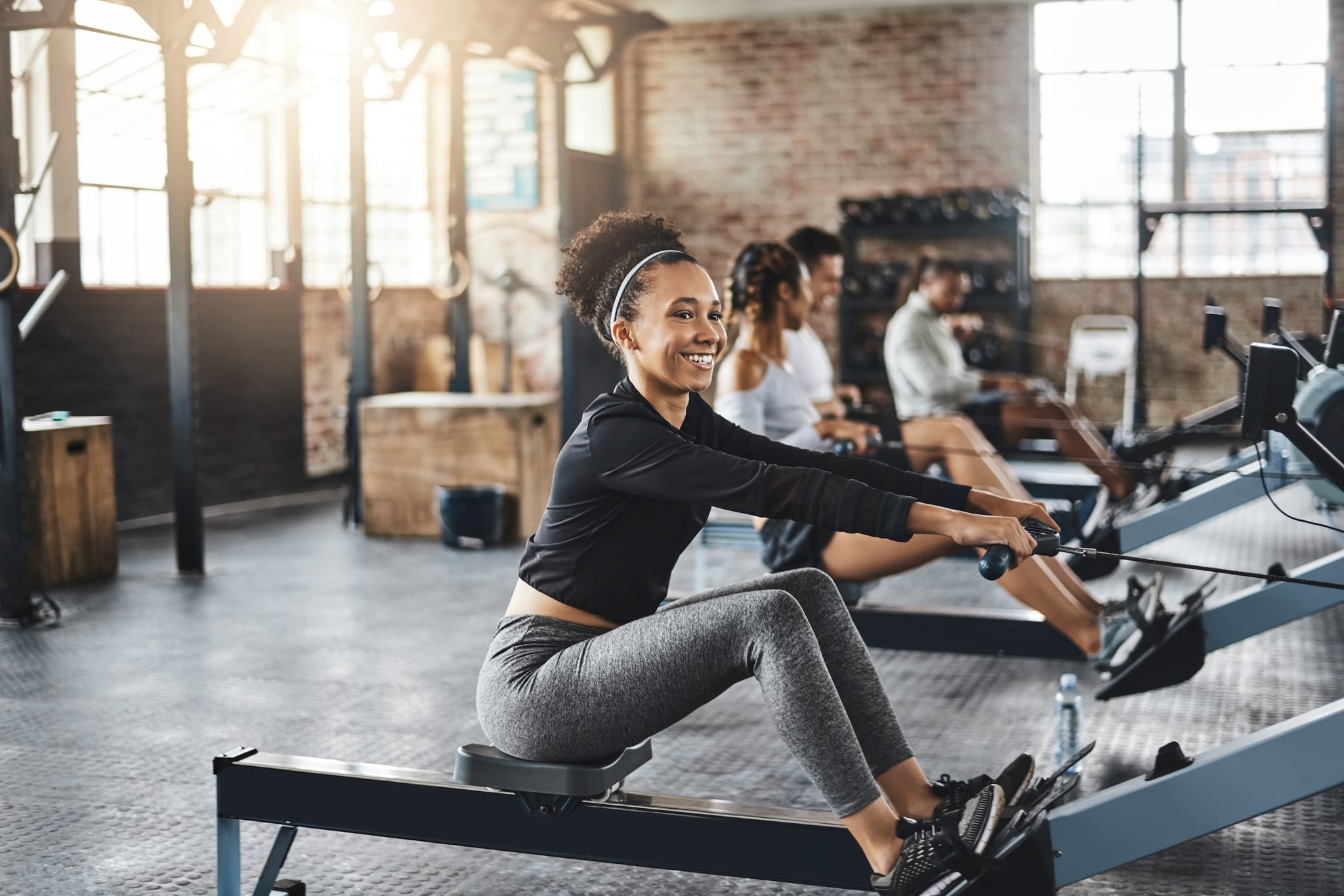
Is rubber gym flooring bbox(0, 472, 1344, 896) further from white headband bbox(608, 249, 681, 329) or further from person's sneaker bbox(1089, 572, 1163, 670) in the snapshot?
white headband bbox(608, 249, 681, 329)

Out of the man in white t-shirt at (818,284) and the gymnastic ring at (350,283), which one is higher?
the gymnastic ring at (350,283)

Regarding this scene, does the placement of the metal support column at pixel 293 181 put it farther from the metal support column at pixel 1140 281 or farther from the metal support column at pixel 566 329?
→ the metal support column at pixel 1140 281

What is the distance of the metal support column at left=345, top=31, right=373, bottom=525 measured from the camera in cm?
699

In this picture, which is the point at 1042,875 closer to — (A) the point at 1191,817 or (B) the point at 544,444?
(A) the point at 1191,817

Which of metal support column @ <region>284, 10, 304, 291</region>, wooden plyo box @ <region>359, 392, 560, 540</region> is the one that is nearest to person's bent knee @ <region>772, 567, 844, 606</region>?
wooden plyo box @ <region>359, 392, 560, 540</region>

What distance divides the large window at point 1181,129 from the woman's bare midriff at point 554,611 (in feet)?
28.2

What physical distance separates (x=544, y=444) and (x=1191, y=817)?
16.1 feet

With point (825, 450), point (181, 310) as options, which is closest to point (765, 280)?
point (825, 450)

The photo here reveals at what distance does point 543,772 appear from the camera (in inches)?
83.8

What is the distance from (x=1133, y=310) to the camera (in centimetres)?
1025

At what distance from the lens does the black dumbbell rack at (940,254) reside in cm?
986

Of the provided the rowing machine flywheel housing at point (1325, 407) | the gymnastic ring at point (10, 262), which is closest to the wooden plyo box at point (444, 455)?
the gymnastic ring at point (10, 262)

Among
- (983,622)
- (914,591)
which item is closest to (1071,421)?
(914,591)

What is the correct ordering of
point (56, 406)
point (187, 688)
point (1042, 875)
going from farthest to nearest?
1. point (56, 406)
2. point (187, 688)
3. point (1042, 875)
